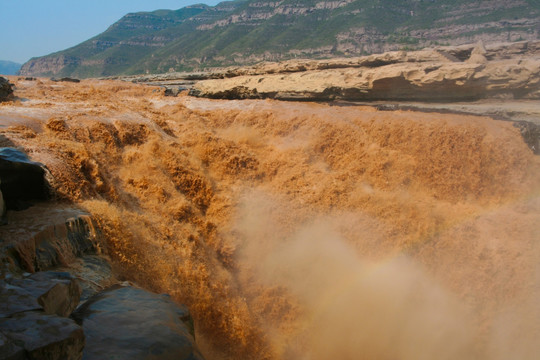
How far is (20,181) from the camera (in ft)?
13.0

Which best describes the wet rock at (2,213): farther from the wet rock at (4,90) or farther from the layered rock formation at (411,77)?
the layered rock formation at (411,77)

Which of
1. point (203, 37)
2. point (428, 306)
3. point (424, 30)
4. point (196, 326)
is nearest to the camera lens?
point (196, 326)

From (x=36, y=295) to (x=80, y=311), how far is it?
1.37ft

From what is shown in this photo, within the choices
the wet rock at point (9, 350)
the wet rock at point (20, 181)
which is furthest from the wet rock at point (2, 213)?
the wet rock at point (9, 350)

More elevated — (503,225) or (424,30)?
(424,30)

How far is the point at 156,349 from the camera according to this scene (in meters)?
2.33

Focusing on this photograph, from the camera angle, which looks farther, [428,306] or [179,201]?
[179,201]

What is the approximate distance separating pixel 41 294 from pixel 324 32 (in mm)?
48867

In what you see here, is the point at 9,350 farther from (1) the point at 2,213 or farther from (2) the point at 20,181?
(2) the point at 20,181

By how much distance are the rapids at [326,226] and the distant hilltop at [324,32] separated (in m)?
31.6

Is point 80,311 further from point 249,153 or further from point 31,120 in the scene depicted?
point 249,153

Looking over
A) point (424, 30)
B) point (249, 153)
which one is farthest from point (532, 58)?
point (424, 30)

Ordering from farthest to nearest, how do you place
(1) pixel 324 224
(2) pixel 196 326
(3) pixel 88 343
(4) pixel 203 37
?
(4) pixel 203 37, (1) pixel 324 224, (2) pixel 196 326, (3) pixel 88 343

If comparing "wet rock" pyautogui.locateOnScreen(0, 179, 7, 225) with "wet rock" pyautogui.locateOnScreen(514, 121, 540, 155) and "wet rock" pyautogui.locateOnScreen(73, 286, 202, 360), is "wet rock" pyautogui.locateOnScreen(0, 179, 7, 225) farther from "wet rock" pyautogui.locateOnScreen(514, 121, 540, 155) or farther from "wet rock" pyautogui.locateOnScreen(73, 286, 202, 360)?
"wet rock" pyautogui.locateOnScreen(514, 121, 540, 155)
